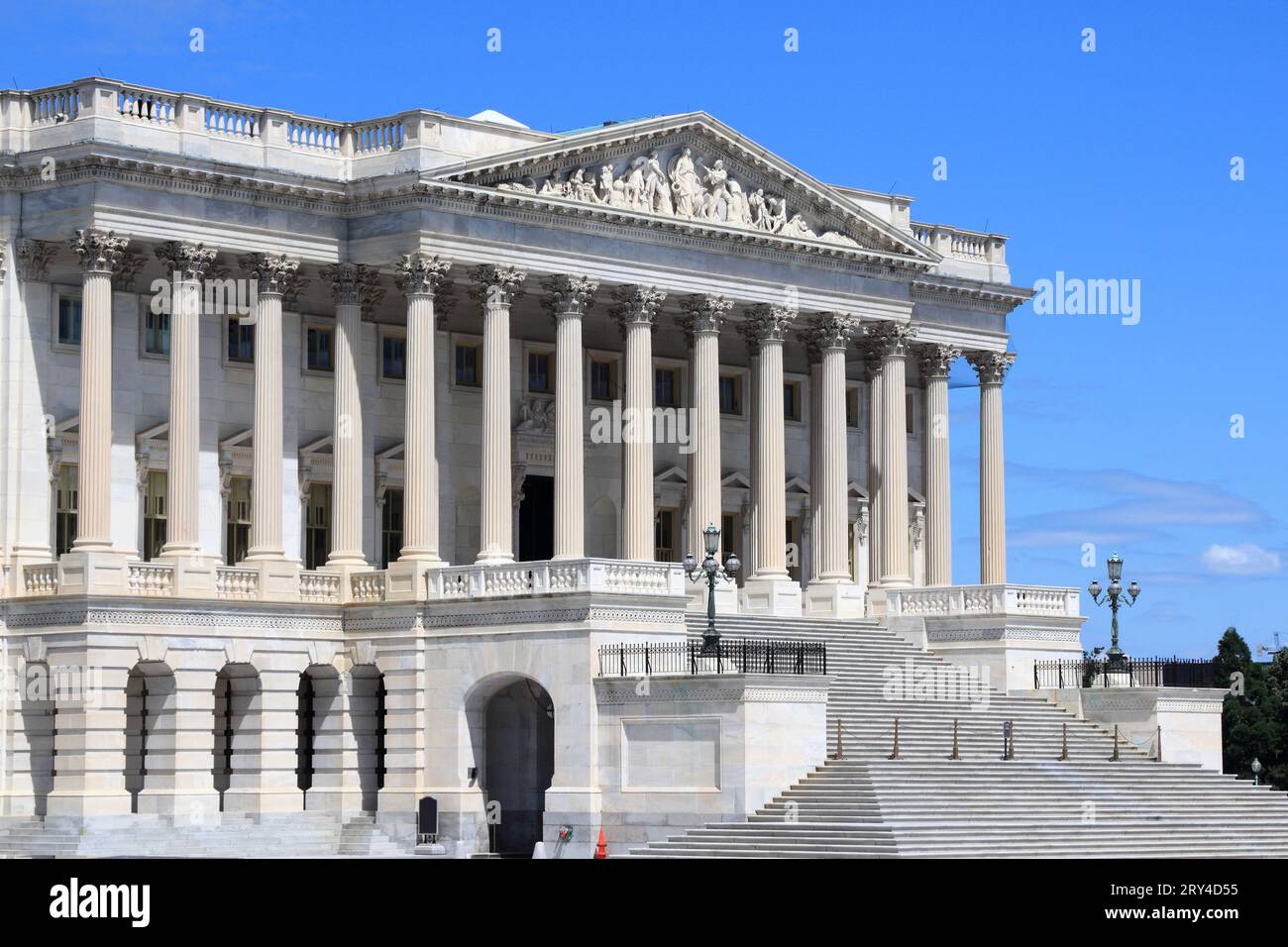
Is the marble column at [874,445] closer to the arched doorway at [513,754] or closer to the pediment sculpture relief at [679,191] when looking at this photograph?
the pediment sculpture relief at [679,191]

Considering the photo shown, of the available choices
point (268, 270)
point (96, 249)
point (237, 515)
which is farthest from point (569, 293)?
point (96, 249)

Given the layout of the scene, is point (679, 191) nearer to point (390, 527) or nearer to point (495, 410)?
point (495, 410)

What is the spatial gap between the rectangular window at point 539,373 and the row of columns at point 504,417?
4116 millimetres

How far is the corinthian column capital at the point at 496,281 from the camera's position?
6669cm

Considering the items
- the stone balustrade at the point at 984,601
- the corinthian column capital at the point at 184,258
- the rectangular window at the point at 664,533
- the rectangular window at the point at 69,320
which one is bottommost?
the stone balustrade at the point at 984,601

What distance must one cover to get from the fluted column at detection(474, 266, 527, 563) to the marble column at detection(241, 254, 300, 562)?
542 centimetres

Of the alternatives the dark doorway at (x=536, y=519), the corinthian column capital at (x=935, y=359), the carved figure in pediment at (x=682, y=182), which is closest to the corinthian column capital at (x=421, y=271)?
the carved figure in pediment at (x=682, y=182)

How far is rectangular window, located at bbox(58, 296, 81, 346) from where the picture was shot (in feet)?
211

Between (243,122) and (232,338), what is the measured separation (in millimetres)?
6269

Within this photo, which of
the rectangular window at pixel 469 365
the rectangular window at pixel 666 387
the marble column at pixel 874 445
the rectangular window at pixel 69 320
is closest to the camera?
the rectangular window at pixel 69 320

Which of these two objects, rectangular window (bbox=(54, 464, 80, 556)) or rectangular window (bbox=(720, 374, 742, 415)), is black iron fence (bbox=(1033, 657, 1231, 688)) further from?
rectangular window (bbox=(54, 464, 80, 556))

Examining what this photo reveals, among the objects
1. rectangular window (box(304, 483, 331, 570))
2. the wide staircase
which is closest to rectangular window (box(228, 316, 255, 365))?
rectangular window (box(304, 483, 331, 570))
